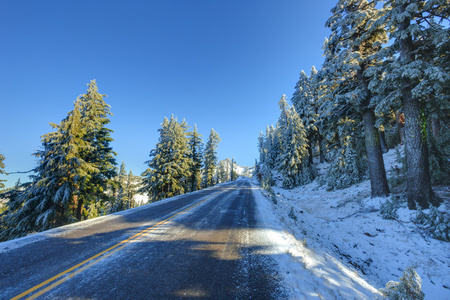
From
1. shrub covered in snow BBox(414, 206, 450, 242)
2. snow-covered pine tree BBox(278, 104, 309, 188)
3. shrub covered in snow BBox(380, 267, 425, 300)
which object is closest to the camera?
shrub covered in snow BBox(380, 267, 425, 300)

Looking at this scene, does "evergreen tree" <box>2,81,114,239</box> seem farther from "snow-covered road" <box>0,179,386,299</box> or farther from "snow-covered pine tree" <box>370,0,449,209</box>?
"snow-covered pine tree" <box>370,0,449,209</box>

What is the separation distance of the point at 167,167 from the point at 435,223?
21.7 metres

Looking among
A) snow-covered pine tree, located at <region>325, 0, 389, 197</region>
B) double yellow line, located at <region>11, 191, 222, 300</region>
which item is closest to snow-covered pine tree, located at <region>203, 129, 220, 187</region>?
snow-covered pine tree, located at <region>325, 0, 389, 197</region>

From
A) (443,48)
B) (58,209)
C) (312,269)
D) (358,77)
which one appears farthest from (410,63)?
(58,209)

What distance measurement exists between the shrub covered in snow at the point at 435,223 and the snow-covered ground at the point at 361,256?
20 cm

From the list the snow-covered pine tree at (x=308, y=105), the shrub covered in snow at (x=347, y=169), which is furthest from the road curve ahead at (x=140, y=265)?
the snow-covered pine tree at (x=308, y=105)

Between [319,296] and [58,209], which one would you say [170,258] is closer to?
Result: [319,296]

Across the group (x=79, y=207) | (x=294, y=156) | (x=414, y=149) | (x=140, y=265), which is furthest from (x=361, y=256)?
(x=294, y=156)

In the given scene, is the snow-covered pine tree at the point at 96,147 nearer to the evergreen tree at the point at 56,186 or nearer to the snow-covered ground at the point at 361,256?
the evergreen tree at the point at 56,186

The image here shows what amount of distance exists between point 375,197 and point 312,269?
8995 millimetres

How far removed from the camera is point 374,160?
1023cm

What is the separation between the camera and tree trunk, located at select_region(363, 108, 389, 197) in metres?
9.80

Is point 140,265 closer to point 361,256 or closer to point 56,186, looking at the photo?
point 361,256

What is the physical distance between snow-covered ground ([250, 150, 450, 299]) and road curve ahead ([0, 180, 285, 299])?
0.69 meters
